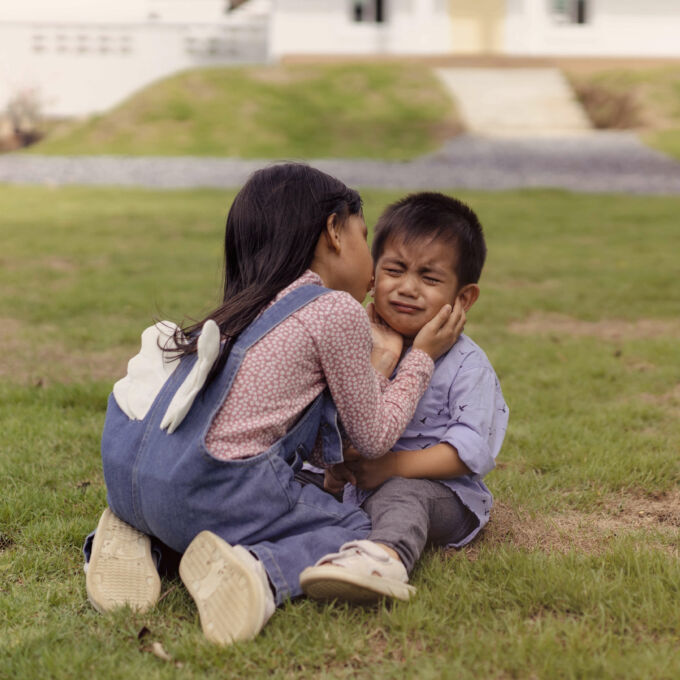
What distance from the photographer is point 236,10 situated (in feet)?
96.1

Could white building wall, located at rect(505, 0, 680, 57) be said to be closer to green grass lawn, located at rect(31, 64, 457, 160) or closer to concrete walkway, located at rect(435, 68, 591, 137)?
concrete walkway, located at rect(435, 68, 591, 137)

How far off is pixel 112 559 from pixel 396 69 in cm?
2243

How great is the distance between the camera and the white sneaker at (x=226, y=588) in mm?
2195

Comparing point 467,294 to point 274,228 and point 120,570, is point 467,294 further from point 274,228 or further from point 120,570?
point 120,570

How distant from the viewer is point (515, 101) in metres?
22.2

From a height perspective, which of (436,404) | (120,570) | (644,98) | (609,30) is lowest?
(644,98)

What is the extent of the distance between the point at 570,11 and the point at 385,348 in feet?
89.3

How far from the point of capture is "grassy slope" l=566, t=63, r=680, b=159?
19.0 metres

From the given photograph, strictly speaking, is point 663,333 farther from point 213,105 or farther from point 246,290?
point 213,105

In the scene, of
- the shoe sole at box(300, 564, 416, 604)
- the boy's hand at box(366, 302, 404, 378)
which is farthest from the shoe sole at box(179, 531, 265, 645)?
the boy's hand at box(366, 302, 404, 378)

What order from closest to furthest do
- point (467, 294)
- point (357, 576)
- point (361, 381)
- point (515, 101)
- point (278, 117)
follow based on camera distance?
point (357, 576) < point (361, 381) < point (467, 294) < point (278, 117) < point (515, 101)

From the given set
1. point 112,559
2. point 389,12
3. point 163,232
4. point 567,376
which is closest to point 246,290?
point 112,559

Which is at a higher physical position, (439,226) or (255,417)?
(439,226)

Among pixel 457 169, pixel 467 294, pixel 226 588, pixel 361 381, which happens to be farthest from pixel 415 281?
pixel 457 169
